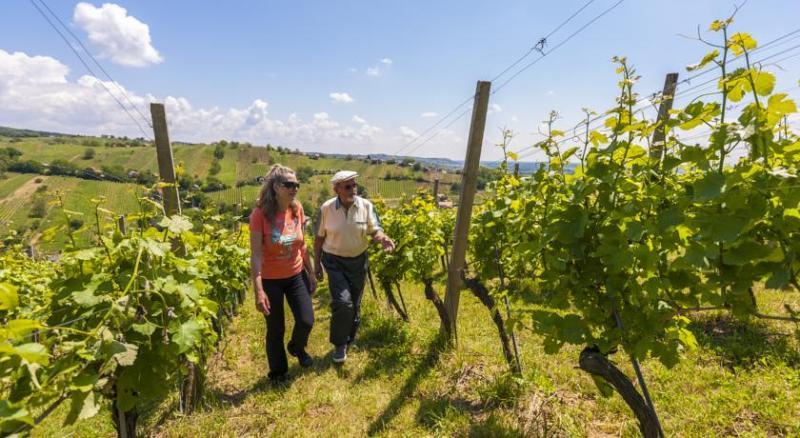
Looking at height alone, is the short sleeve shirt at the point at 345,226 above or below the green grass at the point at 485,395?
above

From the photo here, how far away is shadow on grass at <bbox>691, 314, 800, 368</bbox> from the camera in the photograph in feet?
11.5

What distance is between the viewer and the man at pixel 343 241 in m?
3.88

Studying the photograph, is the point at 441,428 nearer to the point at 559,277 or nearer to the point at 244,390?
the point at 559,277

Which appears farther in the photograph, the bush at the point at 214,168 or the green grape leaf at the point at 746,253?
the bush at the point at 214,168

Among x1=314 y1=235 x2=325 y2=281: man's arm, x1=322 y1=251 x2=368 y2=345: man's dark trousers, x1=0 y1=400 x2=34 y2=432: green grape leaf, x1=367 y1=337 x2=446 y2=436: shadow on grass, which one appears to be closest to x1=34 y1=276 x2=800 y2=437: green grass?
x1=367 y1=337 x2=446 y2=436: shadow on grass

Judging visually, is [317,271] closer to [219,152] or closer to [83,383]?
[83,383]

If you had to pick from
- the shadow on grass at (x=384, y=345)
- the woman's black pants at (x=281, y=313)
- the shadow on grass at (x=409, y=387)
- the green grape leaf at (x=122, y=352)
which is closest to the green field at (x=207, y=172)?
the shadow on grass at (x=384, y=345)

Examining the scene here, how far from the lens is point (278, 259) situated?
3.45 metres

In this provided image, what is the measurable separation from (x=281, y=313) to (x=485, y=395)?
6.34 feet

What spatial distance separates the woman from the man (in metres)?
0.29

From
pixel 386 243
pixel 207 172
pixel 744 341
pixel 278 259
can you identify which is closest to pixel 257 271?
pixel 278 259

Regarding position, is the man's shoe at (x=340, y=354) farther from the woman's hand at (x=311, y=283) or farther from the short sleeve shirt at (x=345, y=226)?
the short sleeve shirt at (x=345, y=226)

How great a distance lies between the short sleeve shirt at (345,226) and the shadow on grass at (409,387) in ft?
4.20

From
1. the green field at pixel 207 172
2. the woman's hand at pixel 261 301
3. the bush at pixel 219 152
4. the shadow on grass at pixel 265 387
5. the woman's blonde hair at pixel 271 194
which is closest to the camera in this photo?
the woman's hand at pixel 261 301
